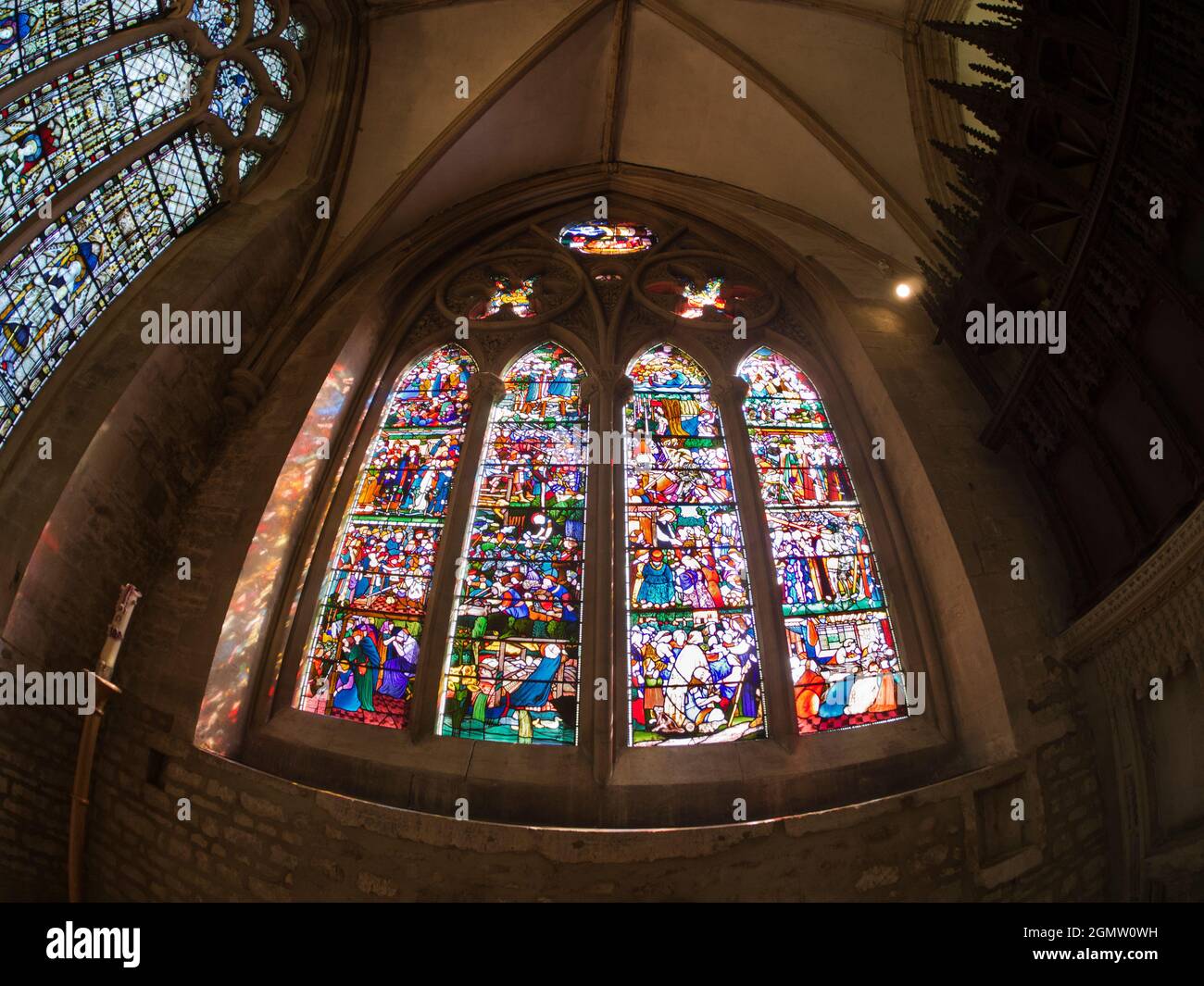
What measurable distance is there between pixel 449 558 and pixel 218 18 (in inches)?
229

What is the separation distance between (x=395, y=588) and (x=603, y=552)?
1661 mm

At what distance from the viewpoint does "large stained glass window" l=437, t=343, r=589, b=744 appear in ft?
14.4

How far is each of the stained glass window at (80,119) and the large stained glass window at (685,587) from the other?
4.84 m

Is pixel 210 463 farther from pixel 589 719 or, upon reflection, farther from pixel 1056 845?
pixel 1056 845

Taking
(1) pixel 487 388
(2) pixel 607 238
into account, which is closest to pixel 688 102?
(2) pixel 607 238

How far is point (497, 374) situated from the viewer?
21.2ft

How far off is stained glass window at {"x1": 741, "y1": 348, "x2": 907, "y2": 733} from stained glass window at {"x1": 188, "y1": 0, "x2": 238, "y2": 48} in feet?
20.4

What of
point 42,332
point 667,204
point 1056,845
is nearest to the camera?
point 1056,845

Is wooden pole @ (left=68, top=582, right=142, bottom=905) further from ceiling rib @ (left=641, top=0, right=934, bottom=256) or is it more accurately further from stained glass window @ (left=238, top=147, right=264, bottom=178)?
ceiling rib @ (left=641, top=0, right=934, bottom=256)

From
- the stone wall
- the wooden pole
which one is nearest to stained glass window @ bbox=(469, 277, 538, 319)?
the wooden pole

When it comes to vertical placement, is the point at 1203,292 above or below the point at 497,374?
below
